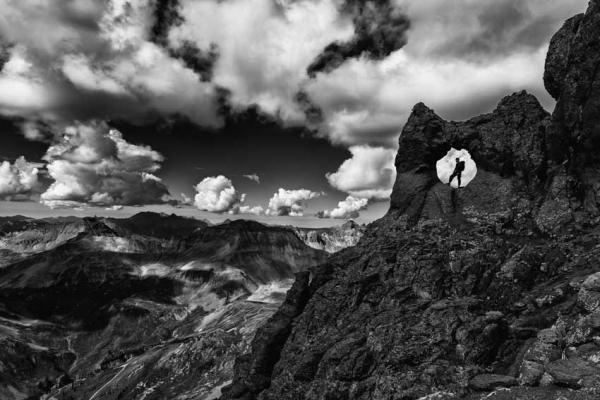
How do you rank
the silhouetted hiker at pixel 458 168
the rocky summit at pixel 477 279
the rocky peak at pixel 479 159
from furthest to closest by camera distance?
the silhouetted hiker at pixel 458 168, the rocky peak at pixel 479 159, the rocky summit at pixel 477 279

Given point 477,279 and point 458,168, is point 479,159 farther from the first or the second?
point 477,279

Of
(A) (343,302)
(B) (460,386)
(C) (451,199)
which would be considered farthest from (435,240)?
(B) (460,386)

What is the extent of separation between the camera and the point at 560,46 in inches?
2028

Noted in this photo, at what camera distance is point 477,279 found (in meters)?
49.1

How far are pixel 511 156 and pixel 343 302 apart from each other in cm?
3900

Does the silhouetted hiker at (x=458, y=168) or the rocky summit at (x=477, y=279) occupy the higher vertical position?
the silhouetted hiker at (x=458, y=168)

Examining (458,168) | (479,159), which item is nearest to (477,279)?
(479,159)

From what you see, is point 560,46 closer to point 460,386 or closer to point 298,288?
point 460,386

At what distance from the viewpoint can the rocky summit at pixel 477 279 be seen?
31675 mm

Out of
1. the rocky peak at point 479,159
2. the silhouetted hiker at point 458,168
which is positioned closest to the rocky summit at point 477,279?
the rocky peak at point 479,159

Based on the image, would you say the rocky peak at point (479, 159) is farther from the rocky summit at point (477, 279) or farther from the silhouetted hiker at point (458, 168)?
the silhouetted hiker at point (458, 168)

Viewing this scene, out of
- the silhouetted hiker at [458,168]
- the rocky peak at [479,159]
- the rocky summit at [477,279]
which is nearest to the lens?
the rocky summit at [477,279]

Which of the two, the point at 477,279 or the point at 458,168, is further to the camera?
the point at 458,168

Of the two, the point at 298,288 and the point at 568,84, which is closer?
the point at 568,84
